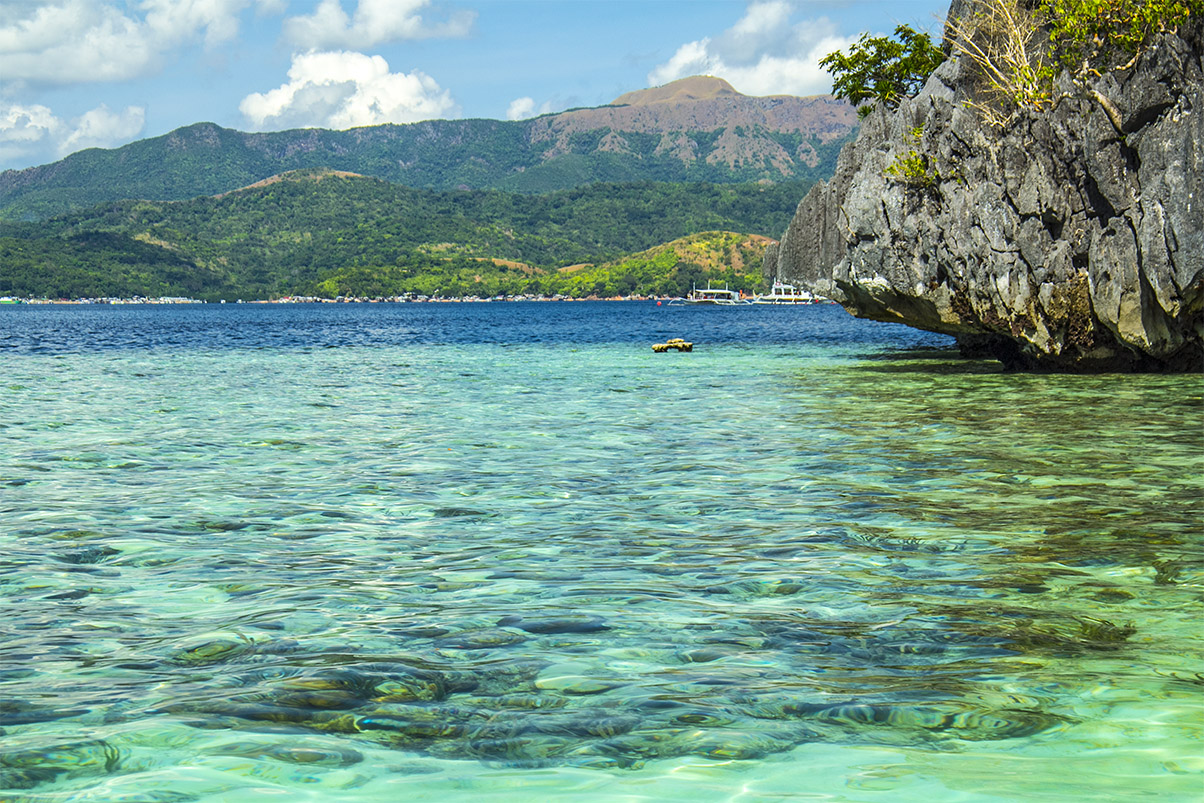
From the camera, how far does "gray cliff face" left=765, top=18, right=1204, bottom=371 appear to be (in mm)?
25516

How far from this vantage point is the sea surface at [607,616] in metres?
5.12

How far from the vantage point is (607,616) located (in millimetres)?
7695

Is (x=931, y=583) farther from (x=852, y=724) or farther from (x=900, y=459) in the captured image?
(x=900, y=459)

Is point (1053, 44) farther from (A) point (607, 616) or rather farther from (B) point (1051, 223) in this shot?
(A) point (607, 616)

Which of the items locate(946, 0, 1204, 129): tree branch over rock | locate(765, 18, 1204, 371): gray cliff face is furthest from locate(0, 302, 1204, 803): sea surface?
locate(946, 0, 1204, 129): tree branch over rock

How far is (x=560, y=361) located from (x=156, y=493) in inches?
1285

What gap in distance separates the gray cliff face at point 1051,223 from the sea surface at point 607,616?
9636 mm

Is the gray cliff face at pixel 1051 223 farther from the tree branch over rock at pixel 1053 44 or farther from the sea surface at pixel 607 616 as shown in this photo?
the sea surface at pixel 607 616

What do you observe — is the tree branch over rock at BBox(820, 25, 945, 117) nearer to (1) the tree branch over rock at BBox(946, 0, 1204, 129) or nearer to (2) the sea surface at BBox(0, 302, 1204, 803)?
(1) the tree branch over rock at BBox(946, 0, 1204, 129)

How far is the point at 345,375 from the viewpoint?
36.2m

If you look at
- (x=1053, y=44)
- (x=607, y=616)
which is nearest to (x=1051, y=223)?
(x=1053, y=44)

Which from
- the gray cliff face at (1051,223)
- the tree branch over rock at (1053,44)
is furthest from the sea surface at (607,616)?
the tree branch over rock at (1053,44)

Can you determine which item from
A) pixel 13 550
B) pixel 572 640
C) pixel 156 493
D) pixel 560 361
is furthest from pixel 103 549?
pixel 560 361

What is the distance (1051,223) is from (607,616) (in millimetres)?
25380
